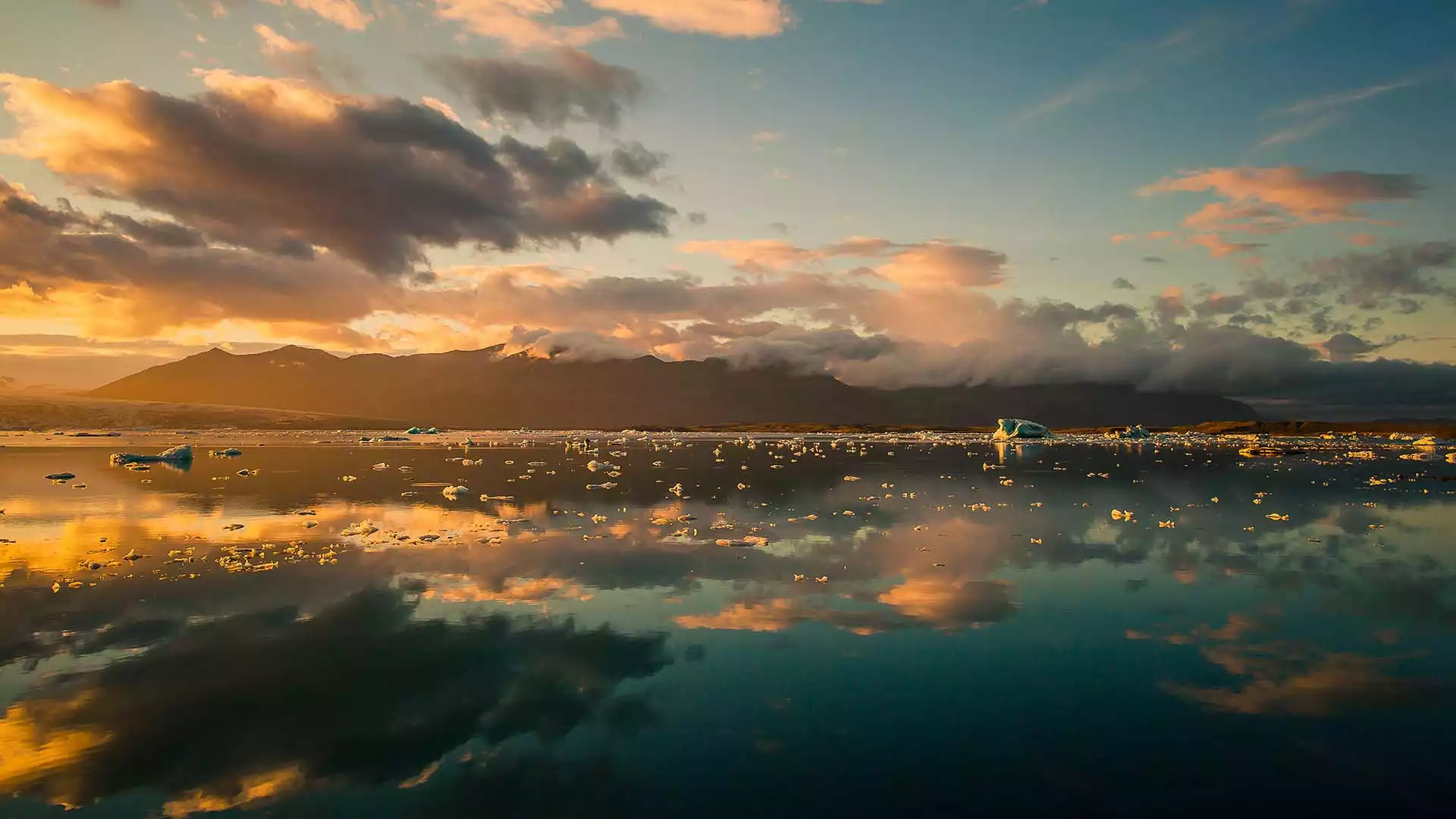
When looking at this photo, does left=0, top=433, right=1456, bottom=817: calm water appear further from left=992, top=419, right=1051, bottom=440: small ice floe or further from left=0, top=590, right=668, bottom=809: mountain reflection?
left=992, top=419, right=1051, bottom=440: small ice floe

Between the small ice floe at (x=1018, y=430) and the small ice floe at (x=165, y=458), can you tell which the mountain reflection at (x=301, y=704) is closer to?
the small ice floe at (x=165, y=458)

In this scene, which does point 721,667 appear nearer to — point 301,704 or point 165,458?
point 301,704

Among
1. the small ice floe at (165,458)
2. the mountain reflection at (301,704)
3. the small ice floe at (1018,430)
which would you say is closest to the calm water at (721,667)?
the mountain reflection at (301,704)

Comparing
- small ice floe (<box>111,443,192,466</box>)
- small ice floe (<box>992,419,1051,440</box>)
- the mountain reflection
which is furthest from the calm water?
small ice floe (<box>992,419,1051,440</box>)

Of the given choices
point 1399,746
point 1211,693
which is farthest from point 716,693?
point 1399,746

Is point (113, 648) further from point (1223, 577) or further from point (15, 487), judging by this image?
point (15, 487)
